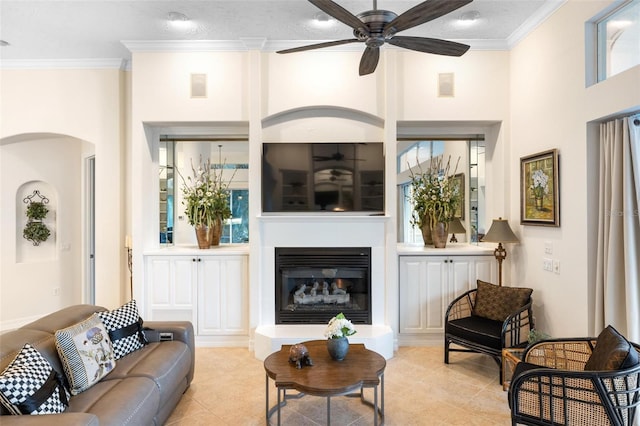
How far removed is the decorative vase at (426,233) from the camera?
4147 mm

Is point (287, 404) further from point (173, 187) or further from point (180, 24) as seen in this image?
point (180, 24)

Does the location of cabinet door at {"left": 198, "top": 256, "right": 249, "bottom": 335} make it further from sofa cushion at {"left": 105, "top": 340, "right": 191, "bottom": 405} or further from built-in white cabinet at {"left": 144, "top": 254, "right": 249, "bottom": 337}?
sofa cushion at {"left": 105, "top": 340, "right": 191, "bottom": 405}

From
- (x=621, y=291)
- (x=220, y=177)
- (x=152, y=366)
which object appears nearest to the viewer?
(x=152, y=366)

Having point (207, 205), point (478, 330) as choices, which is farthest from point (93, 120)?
point (478, 330)

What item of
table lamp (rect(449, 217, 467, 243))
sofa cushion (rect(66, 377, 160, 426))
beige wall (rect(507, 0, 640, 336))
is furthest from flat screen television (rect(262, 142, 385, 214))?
sofa cushion (rect(66, 377, 160, 426))

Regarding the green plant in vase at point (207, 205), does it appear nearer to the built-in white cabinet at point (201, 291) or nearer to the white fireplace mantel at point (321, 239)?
the built-in white cabinet at point (201, 291)

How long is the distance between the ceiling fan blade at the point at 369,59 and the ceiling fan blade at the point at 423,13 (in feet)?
0.91

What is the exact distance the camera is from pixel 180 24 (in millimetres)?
3449

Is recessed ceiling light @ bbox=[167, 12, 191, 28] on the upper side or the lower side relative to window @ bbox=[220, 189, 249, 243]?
upper

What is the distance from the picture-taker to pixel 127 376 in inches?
88.7

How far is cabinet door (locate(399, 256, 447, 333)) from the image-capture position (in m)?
3.94

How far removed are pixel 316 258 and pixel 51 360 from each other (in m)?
2.39

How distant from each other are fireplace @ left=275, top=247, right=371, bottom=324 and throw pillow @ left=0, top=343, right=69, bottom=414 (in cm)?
220

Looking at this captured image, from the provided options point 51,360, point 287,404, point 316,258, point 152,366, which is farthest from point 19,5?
point 287,404
